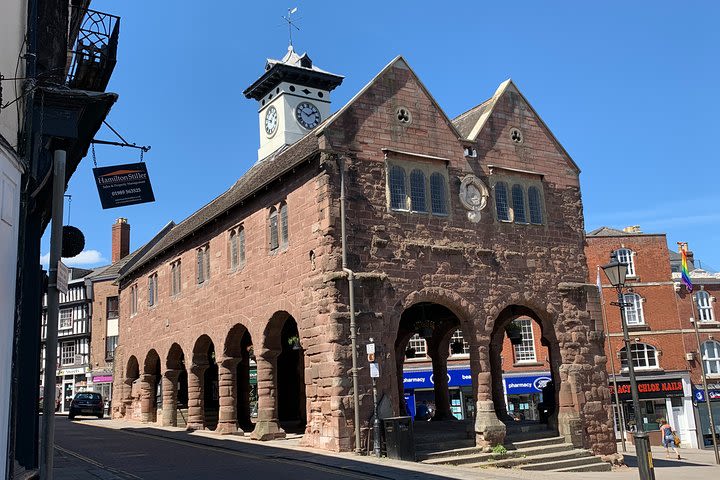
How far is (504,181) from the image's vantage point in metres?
21.2

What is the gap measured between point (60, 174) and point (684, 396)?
3902 centimetres

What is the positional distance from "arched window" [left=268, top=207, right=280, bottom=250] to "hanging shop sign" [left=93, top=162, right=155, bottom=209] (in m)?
9.09

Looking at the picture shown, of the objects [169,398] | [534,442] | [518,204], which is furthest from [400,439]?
[169,398]

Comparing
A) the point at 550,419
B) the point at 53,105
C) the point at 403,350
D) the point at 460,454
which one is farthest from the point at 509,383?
the point at 53,105

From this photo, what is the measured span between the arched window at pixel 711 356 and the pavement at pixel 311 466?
64.0 feet

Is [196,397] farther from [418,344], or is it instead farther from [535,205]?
[418,344]

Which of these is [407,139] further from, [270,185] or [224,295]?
[224,295]

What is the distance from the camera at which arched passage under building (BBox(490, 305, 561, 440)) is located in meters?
20.7

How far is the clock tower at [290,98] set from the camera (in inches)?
1537

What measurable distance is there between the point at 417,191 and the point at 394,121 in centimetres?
202

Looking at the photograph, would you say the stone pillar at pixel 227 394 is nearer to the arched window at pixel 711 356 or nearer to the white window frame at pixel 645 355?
the white window frame at pixel 645 355

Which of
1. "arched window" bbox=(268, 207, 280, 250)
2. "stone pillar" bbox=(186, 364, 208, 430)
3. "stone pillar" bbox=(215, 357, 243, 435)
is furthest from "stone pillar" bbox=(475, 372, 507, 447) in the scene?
"stone pillar" bbox=(186, 364, 208, 430)

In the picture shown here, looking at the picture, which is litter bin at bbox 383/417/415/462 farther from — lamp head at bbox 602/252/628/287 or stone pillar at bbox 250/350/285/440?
lamp head at bbox 602/252/628/287

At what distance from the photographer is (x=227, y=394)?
2247 centimetres
